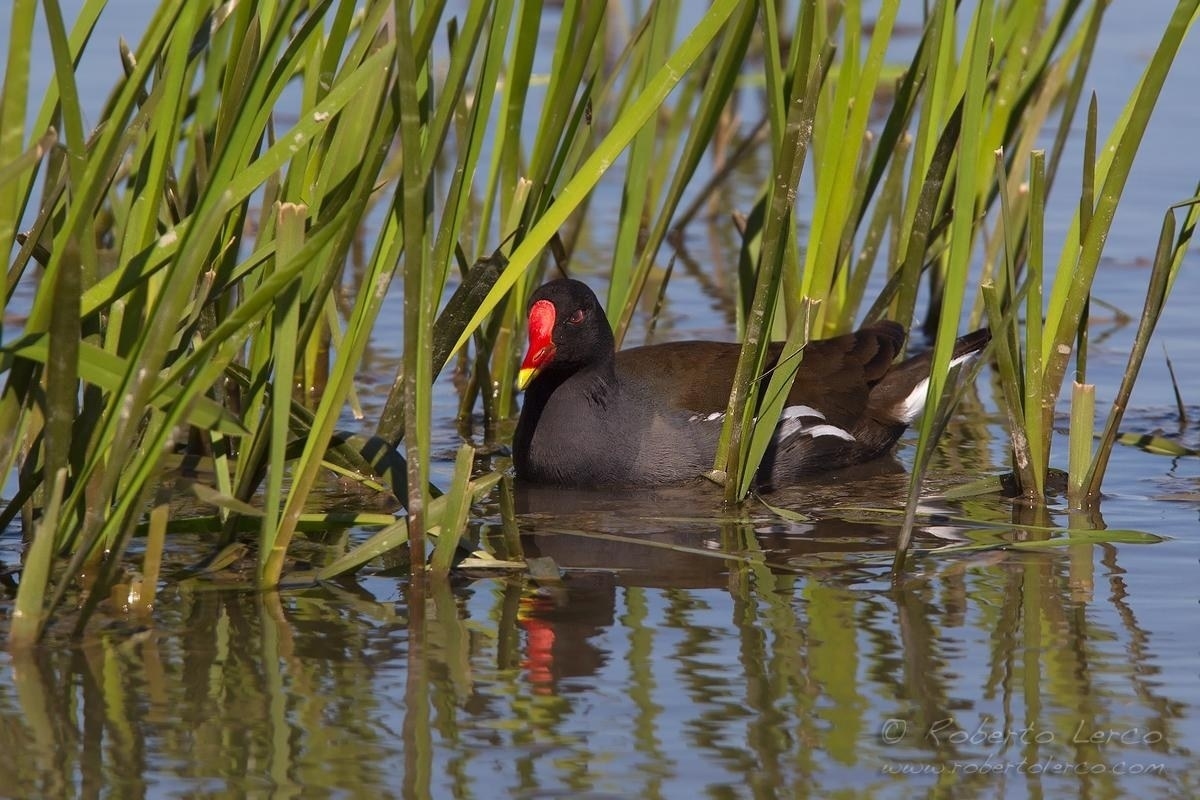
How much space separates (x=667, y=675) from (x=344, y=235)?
97cm

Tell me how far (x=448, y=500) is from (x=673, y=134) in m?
3.55

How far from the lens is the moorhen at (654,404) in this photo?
477 cm

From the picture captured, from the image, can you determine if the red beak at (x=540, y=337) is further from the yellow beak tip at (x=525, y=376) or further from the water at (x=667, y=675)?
the water at (x=667, y=675)

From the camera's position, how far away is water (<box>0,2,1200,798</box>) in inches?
106

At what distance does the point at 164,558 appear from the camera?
381 centimetres

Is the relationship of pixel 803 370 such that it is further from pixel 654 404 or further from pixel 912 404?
pixel 654 404

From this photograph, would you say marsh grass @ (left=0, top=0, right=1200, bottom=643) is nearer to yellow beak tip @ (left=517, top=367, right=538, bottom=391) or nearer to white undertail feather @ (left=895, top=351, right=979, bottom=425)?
yellow beak tip @ (left=517, top=367, right=538, bottom=391)

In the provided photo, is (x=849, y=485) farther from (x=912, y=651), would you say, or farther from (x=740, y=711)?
(x=740, y=711)

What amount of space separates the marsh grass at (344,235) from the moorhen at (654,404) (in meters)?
0.21

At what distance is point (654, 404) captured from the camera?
494 cm

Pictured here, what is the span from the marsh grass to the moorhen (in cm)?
21

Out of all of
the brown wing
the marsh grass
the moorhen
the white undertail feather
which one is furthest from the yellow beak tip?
the white undertail feather

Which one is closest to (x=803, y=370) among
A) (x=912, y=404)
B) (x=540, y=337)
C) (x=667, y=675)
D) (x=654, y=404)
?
(x=912, y=404)

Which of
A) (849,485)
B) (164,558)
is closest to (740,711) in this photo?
(164,558)
